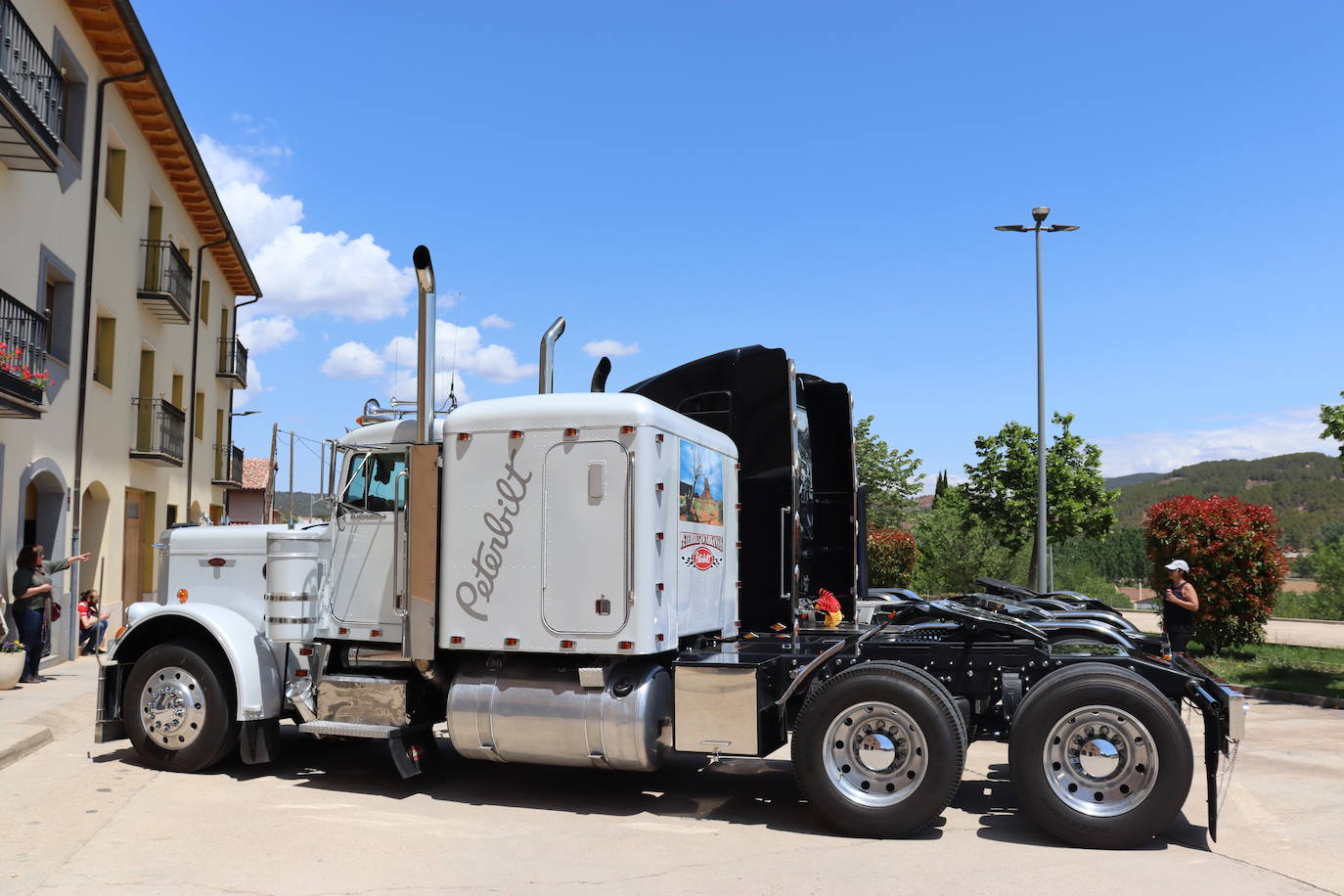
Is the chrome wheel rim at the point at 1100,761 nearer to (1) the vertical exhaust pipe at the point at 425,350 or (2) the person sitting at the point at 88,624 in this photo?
(1) the vertical exhaust pipe at the point at 425,350

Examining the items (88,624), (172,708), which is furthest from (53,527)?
(172,708)

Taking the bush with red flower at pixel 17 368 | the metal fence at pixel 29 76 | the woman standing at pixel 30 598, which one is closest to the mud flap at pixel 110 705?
the woman standing at pixel 30 598

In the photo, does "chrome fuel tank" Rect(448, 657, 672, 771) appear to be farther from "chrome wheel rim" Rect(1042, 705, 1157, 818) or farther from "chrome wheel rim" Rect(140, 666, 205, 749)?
"chrome wheel rim" Rect(1042, 705, 1157, 818)

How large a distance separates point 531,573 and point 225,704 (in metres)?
2.91

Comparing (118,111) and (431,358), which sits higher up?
(118,111)

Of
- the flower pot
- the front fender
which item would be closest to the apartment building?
the flower pot

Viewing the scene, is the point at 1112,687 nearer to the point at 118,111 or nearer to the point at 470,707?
the point at 470,707

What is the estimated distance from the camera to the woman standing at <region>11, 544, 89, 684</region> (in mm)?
13570

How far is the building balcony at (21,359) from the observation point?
13477 millimetres

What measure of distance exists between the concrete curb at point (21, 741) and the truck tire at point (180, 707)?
1206 mm

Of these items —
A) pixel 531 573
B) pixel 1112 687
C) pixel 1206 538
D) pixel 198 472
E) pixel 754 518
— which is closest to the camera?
pixel 1112 687

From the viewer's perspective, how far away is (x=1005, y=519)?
93.4 feet

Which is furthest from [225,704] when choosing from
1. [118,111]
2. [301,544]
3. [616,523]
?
[118,111]

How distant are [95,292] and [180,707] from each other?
41.5 ft
